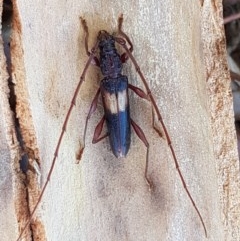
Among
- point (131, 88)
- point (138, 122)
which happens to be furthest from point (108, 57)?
point (138, 122)

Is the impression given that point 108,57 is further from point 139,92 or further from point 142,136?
point 142,136

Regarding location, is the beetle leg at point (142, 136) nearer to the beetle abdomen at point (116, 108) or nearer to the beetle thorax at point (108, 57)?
the beetle abdomen at point (116, 108)

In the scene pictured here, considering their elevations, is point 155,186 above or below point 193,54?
below

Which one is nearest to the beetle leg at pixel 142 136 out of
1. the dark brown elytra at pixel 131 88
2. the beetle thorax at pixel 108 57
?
the dark brown elytra at pixel 131 88

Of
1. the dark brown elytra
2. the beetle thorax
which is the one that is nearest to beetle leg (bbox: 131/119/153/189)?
the dark brown elytra

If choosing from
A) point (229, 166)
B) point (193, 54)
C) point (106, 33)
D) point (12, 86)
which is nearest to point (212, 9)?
point (193, 54)

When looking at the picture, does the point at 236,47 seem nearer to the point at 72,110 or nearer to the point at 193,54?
the point at 193,54

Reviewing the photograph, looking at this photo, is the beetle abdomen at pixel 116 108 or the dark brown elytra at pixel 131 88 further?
the beetle abdomen at pixel 116 108
